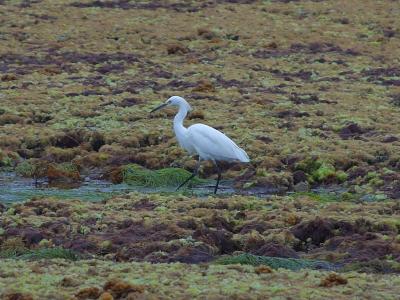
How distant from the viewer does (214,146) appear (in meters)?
14.2

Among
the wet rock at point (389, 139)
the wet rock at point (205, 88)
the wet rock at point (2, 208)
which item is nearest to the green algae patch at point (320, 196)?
the wet rock at point (389, 139)

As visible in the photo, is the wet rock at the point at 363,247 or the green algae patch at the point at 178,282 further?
the wet rock at the point at 363,247

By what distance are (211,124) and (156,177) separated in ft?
9.26

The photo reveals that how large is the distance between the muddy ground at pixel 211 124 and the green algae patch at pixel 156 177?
0.18m

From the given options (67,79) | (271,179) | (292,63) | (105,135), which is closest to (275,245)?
(271,179)

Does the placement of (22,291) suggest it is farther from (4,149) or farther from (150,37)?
(150,37)

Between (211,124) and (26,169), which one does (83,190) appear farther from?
(211,124)

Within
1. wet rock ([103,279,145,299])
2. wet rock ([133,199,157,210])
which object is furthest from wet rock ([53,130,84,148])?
wet rock ([103,279,145,299])

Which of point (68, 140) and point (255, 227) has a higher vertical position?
point (255, 227)

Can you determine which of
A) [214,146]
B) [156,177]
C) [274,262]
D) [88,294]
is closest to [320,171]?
[214,146]

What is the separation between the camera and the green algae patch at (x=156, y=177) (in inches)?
577

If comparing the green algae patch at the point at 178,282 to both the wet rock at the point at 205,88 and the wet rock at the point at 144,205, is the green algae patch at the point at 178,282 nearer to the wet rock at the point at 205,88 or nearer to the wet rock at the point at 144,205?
the wet rock at the point at 144,205

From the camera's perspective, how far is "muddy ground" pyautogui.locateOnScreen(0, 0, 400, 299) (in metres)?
9.90

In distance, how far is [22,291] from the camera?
28.7 ft
